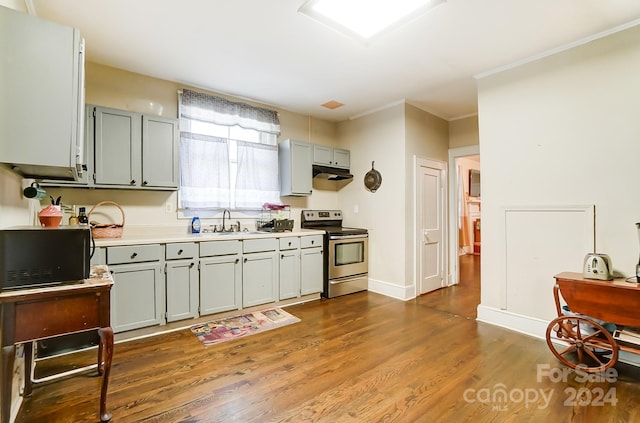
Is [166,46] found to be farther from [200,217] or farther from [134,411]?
[134,411]

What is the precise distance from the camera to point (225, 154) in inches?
153

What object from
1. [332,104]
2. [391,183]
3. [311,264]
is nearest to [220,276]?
[311,264]

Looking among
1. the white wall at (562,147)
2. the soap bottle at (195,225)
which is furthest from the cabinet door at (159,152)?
the white wall at (562,147)

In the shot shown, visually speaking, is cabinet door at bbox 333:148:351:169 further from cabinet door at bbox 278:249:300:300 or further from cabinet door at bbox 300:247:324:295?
cabinet door at bbox 278:249:300:300

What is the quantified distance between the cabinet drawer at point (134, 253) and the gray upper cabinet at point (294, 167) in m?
1.96

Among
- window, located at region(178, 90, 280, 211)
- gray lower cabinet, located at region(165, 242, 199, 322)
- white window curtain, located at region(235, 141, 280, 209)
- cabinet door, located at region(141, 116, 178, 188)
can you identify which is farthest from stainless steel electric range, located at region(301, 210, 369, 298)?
cabinet door, located at region(141, 116, 178, 188)

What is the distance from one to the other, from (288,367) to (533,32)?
346 centimetres

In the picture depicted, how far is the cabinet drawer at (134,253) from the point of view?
2631mm

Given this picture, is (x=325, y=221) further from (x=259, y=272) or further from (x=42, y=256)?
(x=42, y=256)

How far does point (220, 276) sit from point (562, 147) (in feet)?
11.9

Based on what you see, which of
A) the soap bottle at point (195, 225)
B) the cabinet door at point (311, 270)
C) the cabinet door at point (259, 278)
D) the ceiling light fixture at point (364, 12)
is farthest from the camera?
the cabinet door at point (311, 270)

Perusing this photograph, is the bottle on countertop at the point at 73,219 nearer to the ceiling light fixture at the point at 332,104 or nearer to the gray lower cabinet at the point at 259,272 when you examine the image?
the gray lower cabinet at the point at 259,272

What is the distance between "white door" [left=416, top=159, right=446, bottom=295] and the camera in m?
4.38

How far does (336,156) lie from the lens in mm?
4777
